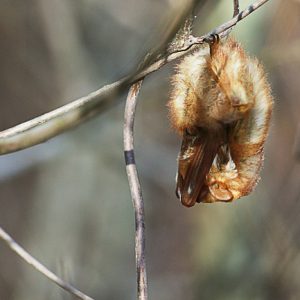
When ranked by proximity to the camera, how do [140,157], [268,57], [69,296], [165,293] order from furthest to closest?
[165,293], [140,157], [268,57], [69,296]

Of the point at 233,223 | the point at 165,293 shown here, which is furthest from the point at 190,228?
the point at 233,223

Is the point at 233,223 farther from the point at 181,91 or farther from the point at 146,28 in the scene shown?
the point at 181,91

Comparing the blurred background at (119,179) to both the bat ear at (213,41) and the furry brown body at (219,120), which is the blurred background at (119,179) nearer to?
the furry brown body at (219,120)

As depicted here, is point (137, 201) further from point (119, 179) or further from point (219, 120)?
point (119, 179)

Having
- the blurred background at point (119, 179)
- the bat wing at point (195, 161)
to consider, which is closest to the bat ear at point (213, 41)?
the bat wing at point (195, 161)

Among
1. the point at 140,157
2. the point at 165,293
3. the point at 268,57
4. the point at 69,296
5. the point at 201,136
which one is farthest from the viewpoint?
the point at 165,293

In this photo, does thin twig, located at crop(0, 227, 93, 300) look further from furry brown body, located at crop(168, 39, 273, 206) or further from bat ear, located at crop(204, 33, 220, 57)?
bat ear, located at crop(204, 33, 220, 57)

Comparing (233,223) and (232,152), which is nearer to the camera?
(232,152)

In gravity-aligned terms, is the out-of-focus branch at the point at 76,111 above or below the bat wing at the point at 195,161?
above

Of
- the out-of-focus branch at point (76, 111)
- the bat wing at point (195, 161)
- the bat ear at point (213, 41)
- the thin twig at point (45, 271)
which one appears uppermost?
the bat ear at point (213, 41)
